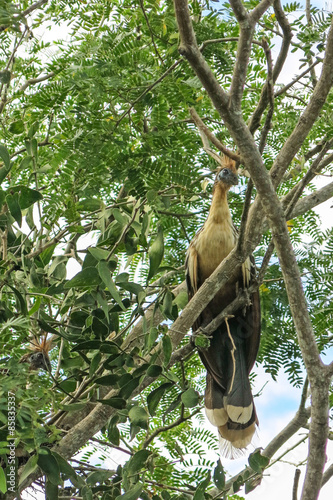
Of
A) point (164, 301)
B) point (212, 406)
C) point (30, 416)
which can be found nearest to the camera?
point (30, 416)

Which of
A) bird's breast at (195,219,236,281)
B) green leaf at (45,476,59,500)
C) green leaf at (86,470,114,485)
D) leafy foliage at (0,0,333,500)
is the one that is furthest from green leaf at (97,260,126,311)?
bird's breast at (195,219,236,281)

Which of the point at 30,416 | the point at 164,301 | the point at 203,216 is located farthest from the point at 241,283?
the point at 30,416

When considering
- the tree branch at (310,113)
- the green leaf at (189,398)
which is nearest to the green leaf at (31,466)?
the green leaf at (189,398)

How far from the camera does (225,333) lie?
2.98 meters

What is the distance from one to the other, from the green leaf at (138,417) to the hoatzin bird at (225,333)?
1.07m

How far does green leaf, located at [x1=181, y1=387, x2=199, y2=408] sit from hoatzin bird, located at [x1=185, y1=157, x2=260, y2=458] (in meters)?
1.01

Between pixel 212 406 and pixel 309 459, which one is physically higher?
pixel 212 406

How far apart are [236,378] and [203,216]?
2.96ft

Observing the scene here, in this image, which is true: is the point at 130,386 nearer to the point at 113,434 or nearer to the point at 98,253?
the point at 113,434

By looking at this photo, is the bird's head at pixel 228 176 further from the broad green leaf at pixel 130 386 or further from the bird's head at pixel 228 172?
the broad green leaf at pixel 130 386

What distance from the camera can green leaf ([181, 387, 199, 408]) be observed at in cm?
171

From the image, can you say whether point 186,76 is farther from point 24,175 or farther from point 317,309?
point 317,309

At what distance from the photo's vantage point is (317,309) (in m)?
2.87

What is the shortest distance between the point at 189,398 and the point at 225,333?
128 centimetres
